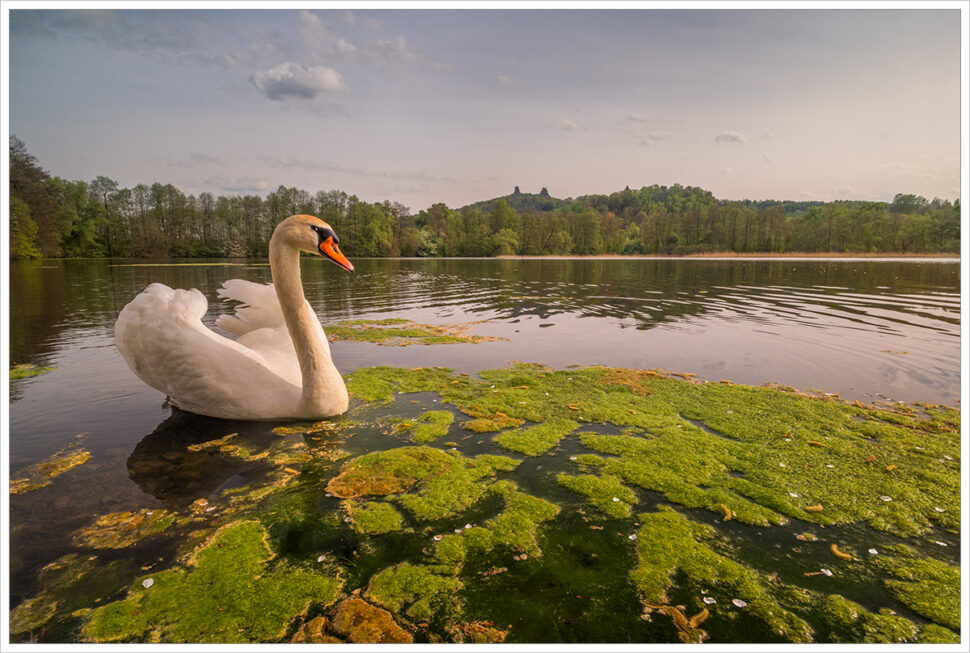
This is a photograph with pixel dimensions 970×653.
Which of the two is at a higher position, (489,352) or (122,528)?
(489,352)

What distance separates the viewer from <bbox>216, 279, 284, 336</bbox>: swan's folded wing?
7.67 m

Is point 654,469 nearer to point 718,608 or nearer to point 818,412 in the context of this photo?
point 718,608

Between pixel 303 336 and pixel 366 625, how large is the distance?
3.73m

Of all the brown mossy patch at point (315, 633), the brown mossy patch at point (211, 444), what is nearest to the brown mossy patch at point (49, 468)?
the brown mossy patch at point (211, 444)

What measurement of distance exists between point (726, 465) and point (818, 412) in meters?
2.78

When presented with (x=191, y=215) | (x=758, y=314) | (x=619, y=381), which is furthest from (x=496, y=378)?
(x=191, y=215)

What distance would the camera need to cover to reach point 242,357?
5797 millimetres

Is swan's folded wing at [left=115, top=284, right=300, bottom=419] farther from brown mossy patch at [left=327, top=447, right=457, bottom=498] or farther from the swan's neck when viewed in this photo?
brown mossy patch at [left=327, top=447, right=457, bottom=498]

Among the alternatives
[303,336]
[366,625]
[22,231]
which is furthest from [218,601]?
[22,231]

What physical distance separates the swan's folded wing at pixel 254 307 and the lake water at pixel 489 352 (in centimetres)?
177

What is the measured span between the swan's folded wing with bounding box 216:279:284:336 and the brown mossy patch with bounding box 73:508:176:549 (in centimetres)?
400

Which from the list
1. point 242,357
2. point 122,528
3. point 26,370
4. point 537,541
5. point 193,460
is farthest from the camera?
point 26,370

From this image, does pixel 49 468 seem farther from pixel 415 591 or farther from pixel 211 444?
pixel 415 591

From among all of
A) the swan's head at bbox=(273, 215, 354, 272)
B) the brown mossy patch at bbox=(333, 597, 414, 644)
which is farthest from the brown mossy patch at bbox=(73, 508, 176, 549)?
the swan's head at bbox=(273, 215, 354, 272)
